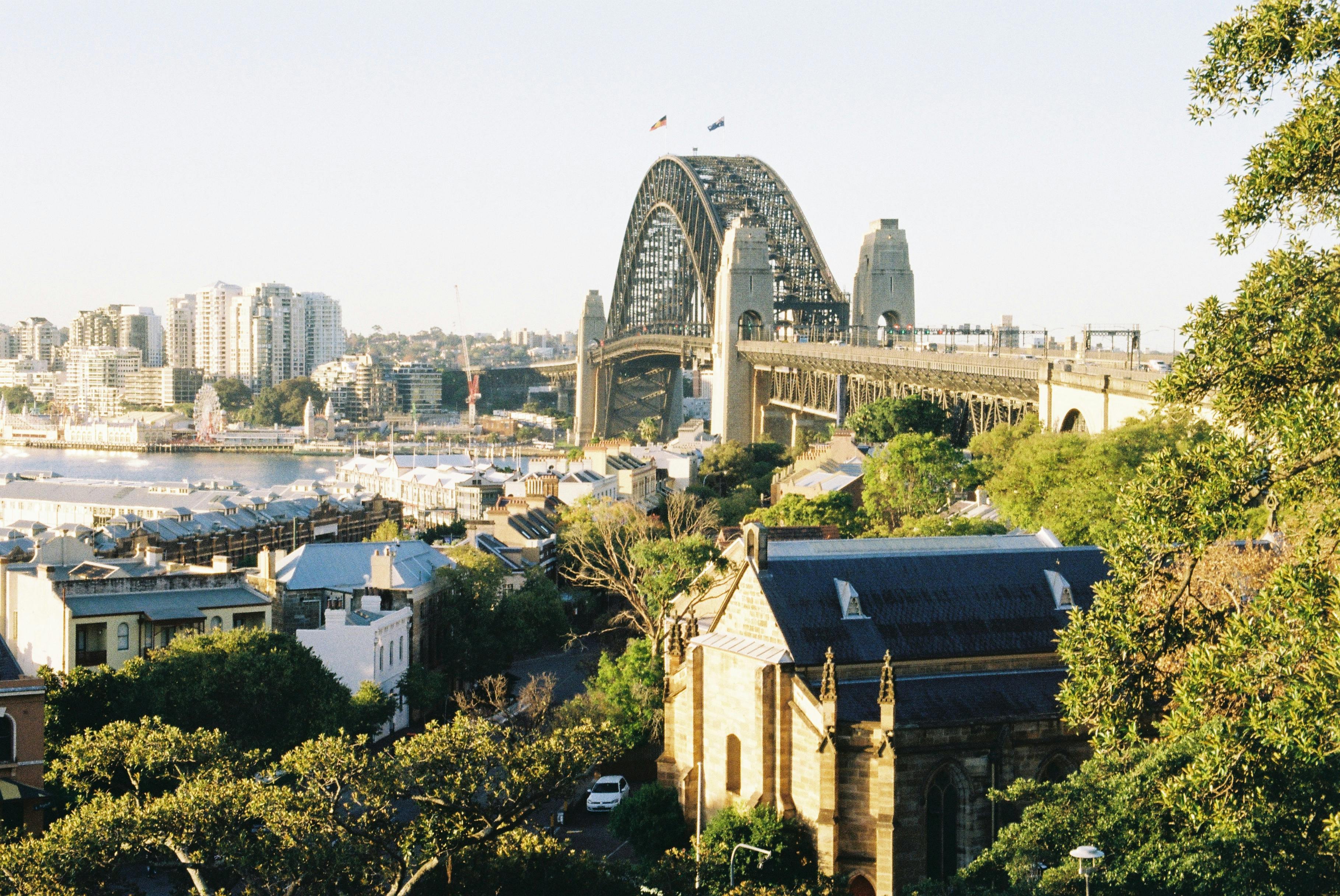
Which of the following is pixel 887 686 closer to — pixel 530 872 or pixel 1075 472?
pixel 530 872

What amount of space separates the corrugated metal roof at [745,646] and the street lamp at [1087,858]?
8.34 metres

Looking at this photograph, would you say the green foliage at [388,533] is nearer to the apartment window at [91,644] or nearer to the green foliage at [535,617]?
the green foliage at [535,617]

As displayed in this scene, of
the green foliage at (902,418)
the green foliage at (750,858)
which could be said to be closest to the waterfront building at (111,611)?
the green foliage at (750,858)

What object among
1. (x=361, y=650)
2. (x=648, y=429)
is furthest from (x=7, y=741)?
(x=648, y=429)

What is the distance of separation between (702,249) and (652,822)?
112604mm

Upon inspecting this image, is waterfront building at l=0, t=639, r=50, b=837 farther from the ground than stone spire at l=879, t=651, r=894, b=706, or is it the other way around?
stone spire at l=879, t=651, r=894, b=706

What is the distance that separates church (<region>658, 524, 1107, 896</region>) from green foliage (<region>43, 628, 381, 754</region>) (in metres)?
8.60

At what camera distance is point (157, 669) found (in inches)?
1380

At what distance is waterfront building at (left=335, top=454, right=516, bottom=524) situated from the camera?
98188 millimetres

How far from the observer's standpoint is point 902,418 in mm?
79438

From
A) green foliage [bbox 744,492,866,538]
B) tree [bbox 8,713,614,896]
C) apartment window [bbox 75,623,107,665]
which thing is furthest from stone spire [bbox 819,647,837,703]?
green foliage [bbox 744,492,866,538]

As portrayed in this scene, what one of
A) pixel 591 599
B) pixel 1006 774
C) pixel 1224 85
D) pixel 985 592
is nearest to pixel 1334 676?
pixel 1224 85

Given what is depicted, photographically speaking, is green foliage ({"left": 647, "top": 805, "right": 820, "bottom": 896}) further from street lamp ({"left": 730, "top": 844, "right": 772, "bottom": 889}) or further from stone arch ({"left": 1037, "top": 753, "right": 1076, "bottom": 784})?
stone arch ({"left": 1037, "top": 753, "right": 1076, "bottom": 784})

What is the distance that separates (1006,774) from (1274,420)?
14.8m
